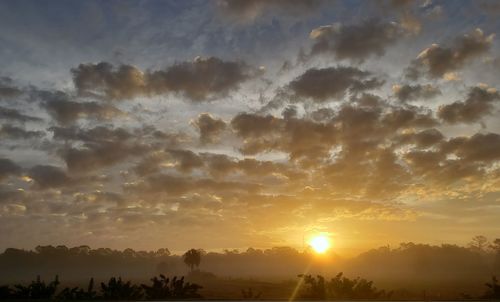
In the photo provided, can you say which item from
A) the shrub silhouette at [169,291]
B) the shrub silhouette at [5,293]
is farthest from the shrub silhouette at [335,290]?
the shrub silhouette at [5,293]

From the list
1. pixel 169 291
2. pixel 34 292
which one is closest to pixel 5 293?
pixel 34 292

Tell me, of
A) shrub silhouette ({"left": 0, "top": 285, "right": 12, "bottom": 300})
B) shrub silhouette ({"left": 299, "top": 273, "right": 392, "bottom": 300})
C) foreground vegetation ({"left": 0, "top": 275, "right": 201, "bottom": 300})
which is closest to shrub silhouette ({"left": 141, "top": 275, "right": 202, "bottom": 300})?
foreground vegetation ({"left": 0, "top": 275, "right": 201, "bottom": 300})

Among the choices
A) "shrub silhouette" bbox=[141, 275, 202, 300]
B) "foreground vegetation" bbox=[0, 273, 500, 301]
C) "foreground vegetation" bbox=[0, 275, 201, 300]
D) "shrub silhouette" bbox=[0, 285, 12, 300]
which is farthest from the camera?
"shrub silhouette" bbox=[141, 275, 202, 300]

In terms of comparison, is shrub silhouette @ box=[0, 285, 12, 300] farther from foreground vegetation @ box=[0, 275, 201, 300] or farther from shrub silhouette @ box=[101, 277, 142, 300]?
shrub silhouette @ box=[101, 277, 142, 300]

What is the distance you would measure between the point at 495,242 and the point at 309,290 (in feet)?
602

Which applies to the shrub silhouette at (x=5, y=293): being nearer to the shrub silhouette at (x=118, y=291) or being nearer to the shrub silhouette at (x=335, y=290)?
the shrub silhouette at (x=118, y=291)

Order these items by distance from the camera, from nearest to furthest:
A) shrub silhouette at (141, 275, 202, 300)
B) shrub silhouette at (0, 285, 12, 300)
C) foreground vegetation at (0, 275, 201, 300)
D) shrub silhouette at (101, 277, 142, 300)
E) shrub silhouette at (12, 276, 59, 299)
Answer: shrub silhouette at (0, 285, 12, 300) < foreground vegetation at (0, 275, 201, 300) < shrub silhouette at (12, 276, 59, 299) < shrub silhouette at (101, 277, 142, 300) < shrub silhouette at (141, 275, 202, 300)

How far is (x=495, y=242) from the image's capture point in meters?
178

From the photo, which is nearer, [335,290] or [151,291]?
[151,291]

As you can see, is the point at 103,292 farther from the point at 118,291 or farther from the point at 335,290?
the point at 335,290

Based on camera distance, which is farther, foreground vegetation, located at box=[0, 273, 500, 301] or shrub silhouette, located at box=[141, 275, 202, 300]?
shrub silhouette, located at box=[141, 275, 202, 300]

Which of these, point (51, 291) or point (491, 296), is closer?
point (51, 291)

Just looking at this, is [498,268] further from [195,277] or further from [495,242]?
[195,277]

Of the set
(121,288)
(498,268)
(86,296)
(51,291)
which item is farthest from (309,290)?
(498,268)
